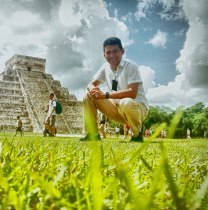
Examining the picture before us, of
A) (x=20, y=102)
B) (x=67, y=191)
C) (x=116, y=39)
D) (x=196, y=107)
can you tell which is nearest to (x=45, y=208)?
(x=67, y=191)

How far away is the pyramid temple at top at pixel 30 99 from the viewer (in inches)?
1186

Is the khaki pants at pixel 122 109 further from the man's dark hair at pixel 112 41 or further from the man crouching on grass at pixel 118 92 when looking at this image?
the man's dark hair at pixel 112 41

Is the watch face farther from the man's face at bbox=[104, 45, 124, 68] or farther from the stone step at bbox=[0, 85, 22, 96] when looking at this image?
the stone step at bbox=[0, 85, 22, 96]

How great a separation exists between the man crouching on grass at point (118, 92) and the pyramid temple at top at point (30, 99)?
23617mm

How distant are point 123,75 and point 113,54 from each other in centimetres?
36

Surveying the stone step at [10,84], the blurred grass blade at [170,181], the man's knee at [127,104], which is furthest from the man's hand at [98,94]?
the stone step at [10,84]

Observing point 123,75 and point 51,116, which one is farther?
point 51,116

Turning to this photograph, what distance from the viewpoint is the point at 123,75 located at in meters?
5.36

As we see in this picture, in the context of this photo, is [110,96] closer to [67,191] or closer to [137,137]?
[137,137]

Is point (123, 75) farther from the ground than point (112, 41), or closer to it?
closer to it

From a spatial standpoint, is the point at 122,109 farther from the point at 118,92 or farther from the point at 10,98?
the point at 10,98

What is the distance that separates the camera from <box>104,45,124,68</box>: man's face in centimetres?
520

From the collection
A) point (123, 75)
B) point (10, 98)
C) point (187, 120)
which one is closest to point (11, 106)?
point (10, 98)

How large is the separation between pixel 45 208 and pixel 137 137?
500 centimetres
